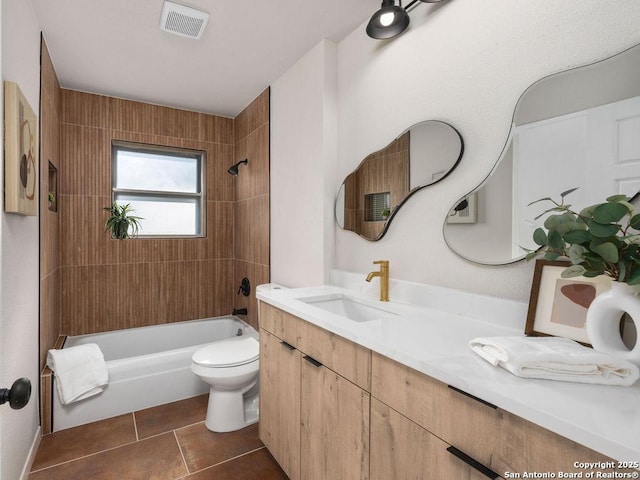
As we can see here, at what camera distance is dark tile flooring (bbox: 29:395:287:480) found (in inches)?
72.1

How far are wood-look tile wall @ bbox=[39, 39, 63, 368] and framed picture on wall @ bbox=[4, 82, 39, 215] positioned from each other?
64cm

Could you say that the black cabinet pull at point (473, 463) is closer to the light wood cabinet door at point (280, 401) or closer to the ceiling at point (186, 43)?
the light wood cabinet door at point (280, 401)

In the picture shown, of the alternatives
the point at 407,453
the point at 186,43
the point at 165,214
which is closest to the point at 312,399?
the point at 407,453

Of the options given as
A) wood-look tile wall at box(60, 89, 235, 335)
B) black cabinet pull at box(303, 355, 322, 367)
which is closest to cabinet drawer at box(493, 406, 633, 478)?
black cabinet pull at box(303, 355, 322, 367)

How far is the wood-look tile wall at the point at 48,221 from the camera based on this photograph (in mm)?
2213

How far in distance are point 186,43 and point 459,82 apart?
1.78 meters

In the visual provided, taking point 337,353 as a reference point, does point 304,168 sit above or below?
above

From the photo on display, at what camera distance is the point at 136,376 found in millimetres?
2492

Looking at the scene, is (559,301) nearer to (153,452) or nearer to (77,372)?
(153,452)

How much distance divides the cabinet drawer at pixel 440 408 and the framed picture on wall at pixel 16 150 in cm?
155

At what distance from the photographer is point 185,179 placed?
142 inches

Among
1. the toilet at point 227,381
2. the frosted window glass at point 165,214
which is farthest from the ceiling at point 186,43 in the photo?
the toilet at point 227,381

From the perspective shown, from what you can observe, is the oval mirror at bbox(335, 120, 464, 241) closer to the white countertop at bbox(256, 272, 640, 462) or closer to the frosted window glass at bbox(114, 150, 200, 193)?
the white countertop at bbox(256, 272, 640, 462)

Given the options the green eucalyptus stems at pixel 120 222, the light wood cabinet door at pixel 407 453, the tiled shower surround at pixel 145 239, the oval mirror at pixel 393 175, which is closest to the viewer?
the light wood cabinet door at pixel 407 453
